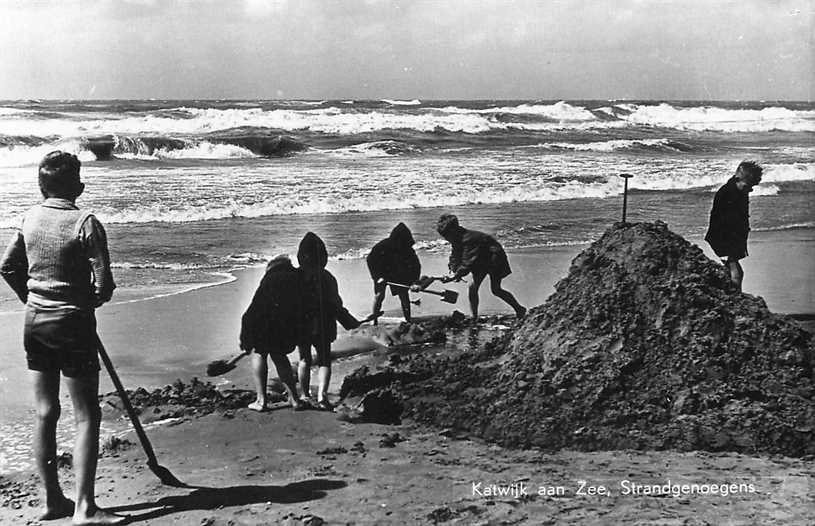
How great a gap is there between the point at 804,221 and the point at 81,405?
10.4 meters

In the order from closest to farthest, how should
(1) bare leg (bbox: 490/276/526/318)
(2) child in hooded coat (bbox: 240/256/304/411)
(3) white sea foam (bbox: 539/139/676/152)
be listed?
(2) child in hooded coat (bbox: 240/256/304/411) < (1) bare leg (bbox: 490/276/526/318) < (3) white sea foam (bbox: 539/139/676/152)

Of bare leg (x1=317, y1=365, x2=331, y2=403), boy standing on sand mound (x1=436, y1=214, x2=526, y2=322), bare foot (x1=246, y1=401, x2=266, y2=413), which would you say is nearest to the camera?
bare foot (x1=246, y1=401, x2=266, y2=413)

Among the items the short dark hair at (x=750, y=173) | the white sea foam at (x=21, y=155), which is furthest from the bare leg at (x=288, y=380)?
the white sea foam at (x=21, y=155)

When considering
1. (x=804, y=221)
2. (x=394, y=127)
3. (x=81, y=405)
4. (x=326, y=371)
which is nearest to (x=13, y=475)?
(x=81, y=405)

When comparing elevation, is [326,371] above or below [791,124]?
below

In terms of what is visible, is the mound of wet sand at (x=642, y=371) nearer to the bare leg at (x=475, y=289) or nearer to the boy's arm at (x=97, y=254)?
the boy's arm at (x=97, y=254)

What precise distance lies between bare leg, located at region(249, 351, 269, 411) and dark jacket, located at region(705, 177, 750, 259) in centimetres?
352

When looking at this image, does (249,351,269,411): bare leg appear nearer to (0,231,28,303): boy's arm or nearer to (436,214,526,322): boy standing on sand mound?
(0,231,28,303): boy's arm

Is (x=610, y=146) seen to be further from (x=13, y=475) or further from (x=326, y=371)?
(x=13, y=475)

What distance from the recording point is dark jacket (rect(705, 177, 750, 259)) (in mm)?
5918

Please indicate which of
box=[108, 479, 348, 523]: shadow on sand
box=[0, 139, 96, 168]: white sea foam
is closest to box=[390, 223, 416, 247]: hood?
box=[0, 139, 96, 168]: white sea foam

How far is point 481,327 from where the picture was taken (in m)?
6.55

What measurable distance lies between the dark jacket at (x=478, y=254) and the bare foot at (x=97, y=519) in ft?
13.2

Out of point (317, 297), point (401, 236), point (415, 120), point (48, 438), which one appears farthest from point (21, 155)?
point (415, 120)
